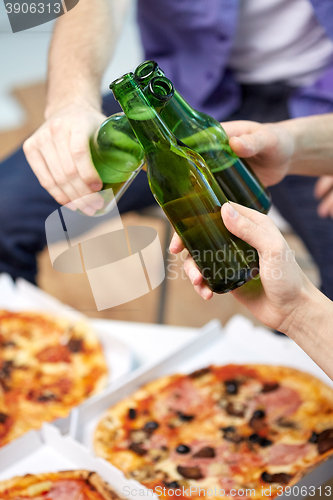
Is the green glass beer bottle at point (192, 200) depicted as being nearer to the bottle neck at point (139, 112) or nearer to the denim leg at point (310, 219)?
the bottle neck at point (139, 112)

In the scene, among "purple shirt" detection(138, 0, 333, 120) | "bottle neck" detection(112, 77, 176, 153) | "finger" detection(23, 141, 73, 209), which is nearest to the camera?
"bottle neck" detection(112, 77, 176, 153)

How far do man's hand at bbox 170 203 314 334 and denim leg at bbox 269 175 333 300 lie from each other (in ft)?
2.21

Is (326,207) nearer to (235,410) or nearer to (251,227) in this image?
(235,410)

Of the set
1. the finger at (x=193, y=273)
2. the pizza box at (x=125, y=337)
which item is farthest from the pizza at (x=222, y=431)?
the finger at (x=193, y=273)

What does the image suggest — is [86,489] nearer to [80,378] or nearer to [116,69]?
[80,378]

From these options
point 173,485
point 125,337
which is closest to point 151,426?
point 173,485

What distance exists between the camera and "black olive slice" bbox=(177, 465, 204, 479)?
2.40ft

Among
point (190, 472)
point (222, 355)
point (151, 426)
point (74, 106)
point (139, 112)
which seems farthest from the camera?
point (222, 355)

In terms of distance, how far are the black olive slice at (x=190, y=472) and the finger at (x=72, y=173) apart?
44 cm

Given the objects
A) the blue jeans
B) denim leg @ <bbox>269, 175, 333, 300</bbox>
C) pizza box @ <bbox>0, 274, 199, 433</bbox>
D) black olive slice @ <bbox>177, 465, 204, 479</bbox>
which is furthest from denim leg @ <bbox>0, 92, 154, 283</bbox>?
black olive slice @ <bbox>177, 465, 204, 479</bbox>

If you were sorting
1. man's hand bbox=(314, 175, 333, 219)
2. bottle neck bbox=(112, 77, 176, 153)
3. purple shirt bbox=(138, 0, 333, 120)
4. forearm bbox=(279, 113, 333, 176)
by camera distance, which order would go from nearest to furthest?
bottle neck bbox=(112, 77, 176, 153)
forearm bbox=(279, 113, 333, 176)
purple shirt bbox=(138, 0, 333, 120)
man's hand bbox=(314, 175, 333, 219)

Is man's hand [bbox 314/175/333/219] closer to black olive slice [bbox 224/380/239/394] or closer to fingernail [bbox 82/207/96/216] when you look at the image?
black olive slice [bbox 224/380/239/394]

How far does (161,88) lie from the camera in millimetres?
570

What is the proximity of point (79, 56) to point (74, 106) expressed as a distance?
0.10 m
